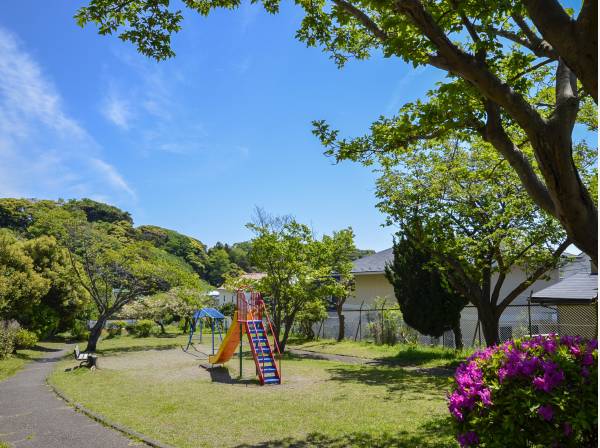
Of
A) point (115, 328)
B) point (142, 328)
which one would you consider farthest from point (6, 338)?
point (115, 328)

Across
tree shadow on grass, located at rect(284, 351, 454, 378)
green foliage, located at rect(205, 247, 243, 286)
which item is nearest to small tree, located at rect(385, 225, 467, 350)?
tree shadow on grass, located at rect(284, 351, 454, 378)

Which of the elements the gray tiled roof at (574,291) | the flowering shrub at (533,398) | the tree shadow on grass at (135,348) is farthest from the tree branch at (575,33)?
the tree shadow on grass at (135,348)

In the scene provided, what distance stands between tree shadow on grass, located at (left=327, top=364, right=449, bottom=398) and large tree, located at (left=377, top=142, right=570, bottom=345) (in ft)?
10.5

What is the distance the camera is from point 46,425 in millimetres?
7738

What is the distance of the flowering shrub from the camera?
3711 millimetres

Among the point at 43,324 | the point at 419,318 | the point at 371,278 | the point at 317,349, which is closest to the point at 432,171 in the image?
the point at 419,318

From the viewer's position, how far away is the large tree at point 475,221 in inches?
543

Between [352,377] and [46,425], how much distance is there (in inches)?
323

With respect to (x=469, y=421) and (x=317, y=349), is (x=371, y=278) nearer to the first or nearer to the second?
(x=317, y=349)

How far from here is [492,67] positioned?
6316 mm

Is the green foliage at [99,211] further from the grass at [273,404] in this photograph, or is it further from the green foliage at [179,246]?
the grass at [273,404]

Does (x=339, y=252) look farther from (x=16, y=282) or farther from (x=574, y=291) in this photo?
(x=16, y=282)

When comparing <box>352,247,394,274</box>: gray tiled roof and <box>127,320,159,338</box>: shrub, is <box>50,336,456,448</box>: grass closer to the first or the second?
<box>352,247,394,274</box>: gray tiled roof

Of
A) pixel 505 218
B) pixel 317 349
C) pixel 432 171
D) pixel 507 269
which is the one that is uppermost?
pixel 432 171
